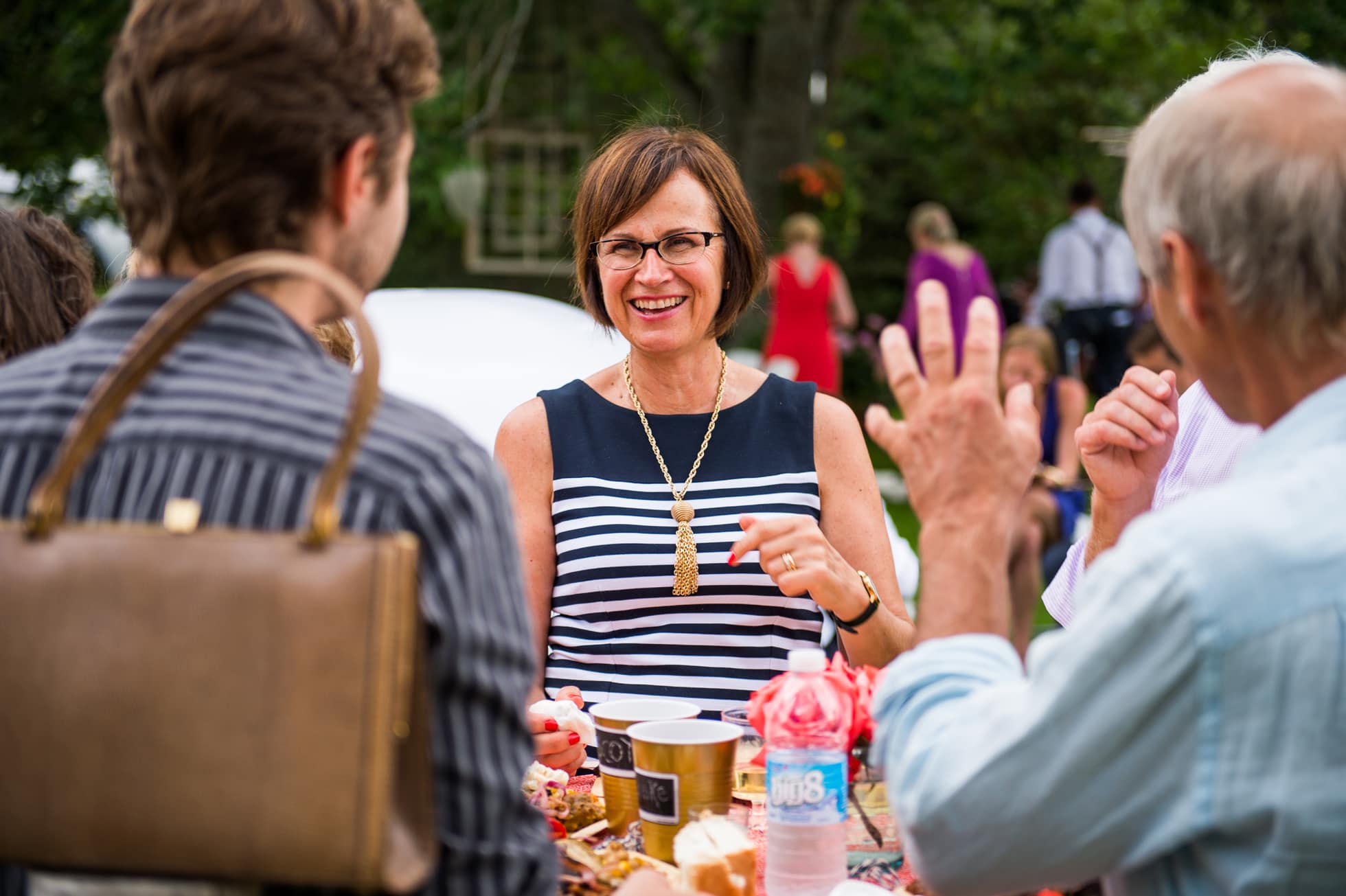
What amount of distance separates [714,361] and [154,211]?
5.49ft

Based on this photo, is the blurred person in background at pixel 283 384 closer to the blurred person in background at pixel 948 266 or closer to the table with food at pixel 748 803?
the table with food at pixel 748 803

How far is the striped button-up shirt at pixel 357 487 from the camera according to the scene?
1144mm

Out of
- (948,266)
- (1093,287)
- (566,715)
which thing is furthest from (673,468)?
(1093,287)

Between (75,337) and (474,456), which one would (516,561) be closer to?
(474,456)

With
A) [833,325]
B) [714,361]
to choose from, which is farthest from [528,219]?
[714,361]

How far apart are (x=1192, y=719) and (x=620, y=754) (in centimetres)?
84

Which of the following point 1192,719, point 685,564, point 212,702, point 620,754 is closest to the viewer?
point 212,702

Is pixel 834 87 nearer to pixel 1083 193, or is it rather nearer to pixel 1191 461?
pixel 1083 193

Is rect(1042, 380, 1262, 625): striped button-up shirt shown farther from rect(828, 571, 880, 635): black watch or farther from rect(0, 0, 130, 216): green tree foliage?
rect(0, 0, 130, 216): green tree foliage

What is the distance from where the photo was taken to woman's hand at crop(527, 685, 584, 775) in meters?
2.00

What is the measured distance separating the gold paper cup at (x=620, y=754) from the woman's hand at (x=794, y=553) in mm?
306

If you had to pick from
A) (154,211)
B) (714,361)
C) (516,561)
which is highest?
(714,361)

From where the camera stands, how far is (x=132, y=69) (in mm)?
1242

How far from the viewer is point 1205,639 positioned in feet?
3.81
